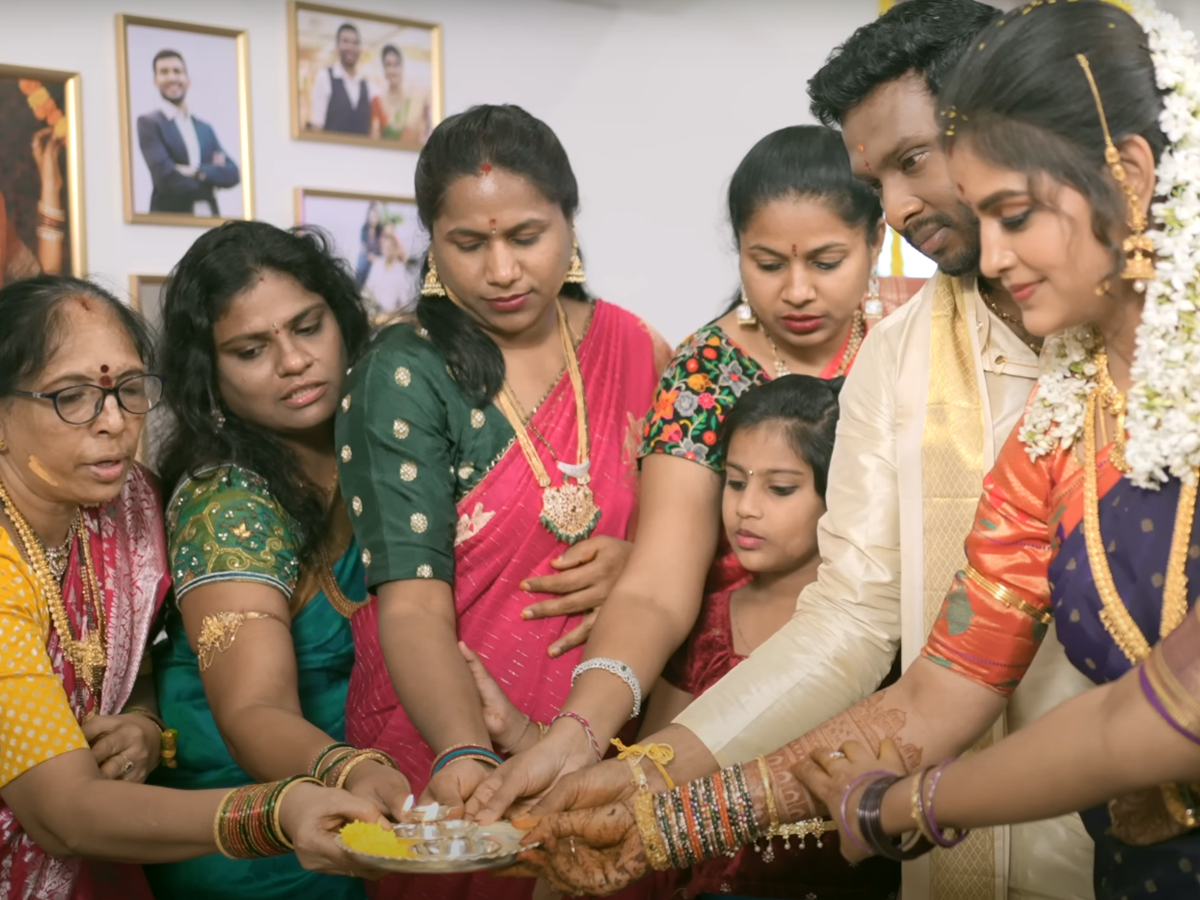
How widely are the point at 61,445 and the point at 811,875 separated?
1.59 m

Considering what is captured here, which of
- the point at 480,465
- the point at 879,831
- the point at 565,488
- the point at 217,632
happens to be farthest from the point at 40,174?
the point at 879,831

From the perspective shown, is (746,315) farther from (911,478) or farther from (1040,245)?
(1040,245)

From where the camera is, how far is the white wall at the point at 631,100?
4234 mm

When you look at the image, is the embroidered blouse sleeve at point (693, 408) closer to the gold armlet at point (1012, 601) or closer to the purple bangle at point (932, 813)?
the gold armlet at point (1012, 601)

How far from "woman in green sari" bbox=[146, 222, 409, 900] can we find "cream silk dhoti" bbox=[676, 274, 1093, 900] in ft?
3.20

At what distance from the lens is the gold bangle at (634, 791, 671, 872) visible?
185cm

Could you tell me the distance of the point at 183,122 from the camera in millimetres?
3994

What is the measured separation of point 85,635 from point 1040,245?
191cm

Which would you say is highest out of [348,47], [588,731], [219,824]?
[348,47]

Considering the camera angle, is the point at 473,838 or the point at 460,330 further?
the point at 460,330

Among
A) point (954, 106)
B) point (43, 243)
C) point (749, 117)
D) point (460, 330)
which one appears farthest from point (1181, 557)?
point (749, 117)

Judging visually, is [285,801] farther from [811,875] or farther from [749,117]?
[749,117]

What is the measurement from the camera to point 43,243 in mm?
3814

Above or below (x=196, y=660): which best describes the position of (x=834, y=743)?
above
